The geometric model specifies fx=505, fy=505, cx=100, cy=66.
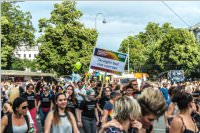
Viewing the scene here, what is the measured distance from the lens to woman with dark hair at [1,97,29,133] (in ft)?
21.8

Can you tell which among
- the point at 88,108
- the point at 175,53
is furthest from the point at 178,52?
the point at 88,108

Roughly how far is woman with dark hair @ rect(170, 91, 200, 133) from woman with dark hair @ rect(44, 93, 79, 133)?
213cm

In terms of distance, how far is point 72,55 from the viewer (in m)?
61.4

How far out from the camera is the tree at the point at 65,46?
61.7 meters

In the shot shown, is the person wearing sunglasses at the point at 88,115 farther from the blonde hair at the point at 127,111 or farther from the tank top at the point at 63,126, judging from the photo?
the blonde hair at the point at 127,111

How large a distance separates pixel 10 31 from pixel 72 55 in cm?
1045

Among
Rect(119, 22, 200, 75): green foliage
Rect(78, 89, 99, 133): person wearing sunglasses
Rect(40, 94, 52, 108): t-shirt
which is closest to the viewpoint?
Rect(78, 89, 99, 133): person wearing sunglasses

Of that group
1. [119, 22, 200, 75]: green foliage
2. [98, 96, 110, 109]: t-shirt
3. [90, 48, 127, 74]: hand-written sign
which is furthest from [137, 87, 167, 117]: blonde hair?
[119, 22, 200, 75]: green foliage

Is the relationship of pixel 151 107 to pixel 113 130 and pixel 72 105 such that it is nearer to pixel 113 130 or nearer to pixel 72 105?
pixel 113 130

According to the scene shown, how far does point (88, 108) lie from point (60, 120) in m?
4.19

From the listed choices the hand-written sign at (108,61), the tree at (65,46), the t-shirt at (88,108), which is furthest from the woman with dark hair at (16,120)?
the tree at (65,46)

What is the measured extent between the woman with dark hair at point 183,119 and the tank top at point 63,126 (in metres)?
2.13

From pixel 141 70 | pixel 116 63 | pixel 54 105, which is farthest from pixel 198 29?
pixel 54 105

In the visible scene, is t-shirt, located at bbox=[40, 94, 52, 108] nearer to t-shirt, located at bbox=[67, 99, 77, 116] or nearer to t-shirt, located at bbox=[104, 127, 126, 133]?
t-shirt, located at bbox=[67, 99, 77, 116]
